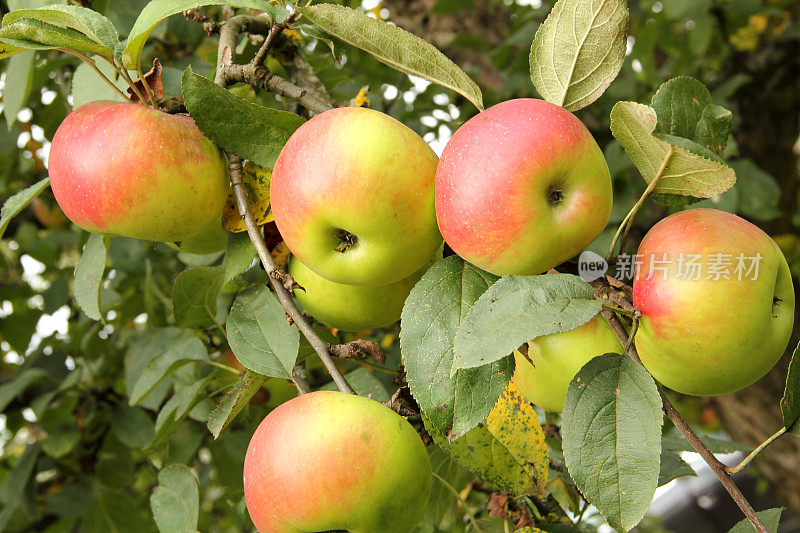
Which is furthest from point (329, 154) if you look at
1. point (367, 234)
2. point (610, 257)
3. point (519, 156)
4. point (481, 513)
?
point (481, 513)

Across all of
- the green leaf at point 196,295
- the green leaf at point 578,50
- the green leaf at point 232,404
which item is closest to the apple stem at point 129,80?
the green leaf at point 196,295

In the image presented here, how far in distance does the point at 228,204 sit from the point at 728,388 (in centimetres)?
65

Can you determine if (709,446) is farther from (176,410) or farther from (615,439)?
(176,410)

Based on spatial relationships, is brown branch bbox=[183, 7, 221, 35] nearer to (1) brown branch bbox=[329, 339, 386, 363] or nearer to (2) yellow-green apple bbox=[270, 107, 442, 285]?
(2) yellow-green apple bbox=[270, 107, 442, 285]

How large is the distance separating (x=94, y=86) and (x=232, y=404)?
0.56m

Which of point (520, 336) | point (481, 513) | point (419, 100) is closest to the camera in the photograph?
point (520, 336)

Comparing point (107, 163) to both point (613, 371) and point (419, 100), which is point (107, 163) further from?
point (419, 100)

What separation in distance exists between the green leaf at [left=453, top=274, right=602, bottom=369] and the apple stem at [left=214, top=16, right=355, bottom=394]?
6.7 inches

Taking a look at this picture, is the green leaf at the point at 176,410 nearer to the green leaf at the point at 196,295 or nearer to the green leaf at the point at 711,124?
the green leaf at the point at 196,295

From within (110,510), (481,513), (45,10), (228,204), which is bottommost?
(110,510)

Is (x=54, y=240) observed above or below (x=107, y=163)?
below

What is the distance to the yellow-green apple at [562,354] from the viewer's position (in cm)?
72

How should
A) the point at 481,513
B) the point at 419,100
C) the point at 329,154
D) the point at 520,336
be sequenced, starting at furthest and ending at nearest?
1. the point at 419,100
2. the point at 481,513
3. the point at 329,154
4. the point at 520,336

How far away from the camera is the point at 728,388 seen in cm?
68
